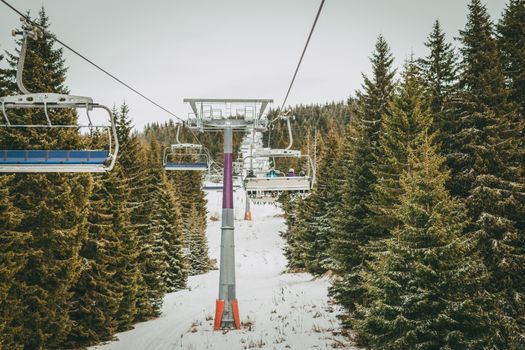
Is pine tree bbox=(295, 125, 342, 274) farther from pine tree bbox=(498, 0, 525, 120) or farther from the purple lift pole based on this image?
pine tree bbox=(498, 0, 525, 120)

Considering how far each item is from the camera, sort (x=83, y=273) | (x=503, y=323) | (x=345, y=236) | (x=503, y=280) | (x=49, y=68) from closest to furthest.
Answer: (x=503, y=323), (x=503, y=280), (x=49, y=68), (x=83, y=273), (x=345, y=236)

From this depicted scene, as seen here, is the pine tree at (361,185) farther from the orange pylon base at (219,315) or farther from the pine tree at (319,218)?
the pine tree at (319,218)

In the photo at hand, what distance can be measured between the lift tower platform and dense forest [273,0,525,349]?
5103 millimetres

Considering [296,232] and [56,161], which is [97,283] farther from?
[296,232]

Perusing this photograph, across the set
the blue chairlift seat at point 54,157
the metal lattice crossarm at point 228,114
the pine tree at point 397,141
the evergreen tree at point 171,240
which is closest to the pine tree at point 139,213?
the evergreen tree at point 171,240

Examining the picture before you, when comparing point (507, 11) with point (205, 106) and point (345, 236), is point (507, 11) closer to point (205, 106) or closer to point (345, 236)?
point (345, 236)

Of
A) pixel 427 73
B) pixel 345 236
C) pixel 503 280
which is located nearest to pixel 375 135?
pixel 427 73

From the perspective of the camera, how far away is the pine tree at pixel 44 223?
14102mm

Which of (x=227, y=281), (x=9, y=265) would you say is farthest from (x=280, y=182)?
(x=9, y=265)

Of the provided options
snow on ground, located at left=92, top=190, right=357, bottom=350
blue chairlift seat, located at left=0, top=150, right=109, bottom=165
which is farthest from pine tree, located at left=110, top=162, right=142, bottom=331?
blue chairlift seat, located at left=0, top=150, right=109, bottom=165

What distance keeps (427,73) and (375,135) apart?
393 centimetres

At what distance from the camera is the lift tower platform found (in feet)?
63.8

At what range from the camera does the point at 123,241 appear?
68.4 ft

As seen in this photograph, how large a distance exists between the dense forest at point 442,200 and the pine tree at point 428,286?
0.04 m
